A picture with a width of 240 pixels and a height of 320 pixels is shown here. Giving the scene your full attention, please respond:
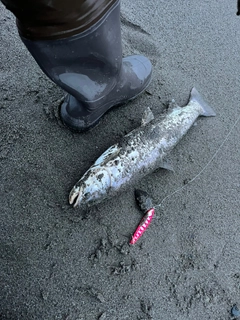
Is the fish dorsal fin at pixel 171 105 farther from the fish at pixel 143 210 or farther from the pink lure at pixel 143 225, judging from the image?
the pink lure at pixel 143 225

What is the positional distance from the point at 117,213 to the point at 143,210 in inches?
7.2

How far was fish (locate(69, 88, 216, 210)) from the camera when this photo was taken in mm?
2193

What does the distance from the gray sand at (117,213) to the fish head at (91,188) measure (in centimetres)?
11

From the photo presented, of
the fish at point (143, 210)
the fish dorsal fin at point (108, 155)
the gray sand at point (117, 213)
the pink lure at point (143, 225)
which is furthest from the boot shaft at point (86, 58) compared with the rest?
the pink lure at point (143, 225)

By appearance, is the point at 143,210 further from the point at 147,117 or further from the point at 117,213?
the point at 147,117

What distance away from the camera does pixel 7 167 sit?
7.65 ft

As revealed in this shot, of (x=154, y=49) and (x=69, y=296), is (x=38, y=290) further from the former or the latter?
(x=154, y=49)

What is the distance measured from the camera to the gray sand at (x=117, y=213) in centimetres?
202

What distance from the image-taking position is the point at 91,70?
82.7 inches

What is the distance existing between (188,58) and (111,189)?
5.22 ft

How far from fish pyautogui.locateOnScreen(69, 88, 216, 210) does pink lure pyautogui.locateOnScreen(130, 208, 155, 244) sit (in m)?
0.24

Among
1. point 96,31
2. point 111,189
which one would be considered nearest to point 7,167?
point 111,189

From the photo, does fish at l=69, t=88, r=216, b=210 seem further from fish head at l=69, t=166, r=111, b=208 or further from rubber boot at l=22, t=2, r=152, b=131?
rubber boot at l=22, t=2, r=152, b=131

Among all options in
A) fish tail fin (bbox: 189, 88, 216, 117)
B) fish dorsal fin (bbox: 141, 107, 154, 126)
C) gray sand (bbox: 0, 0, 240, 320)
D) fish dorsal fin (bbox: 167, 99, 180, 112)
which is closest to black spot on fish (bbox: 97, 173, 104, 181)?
gray sand (bbox: 0, 0, 240, 320)
